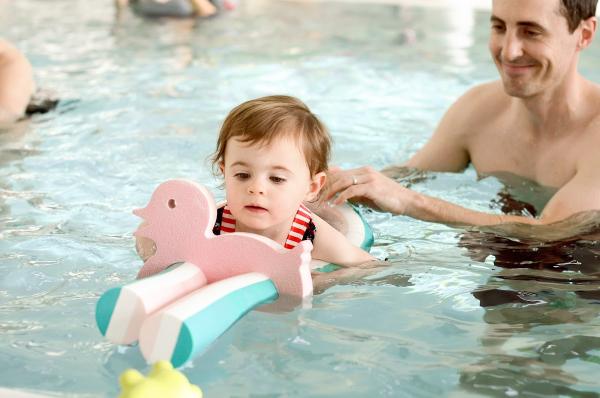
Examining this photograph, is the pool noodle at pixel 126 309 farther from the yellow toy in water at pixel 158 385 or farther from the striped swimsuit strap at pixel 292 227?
the striped swimsuit strap at pixel 292 227

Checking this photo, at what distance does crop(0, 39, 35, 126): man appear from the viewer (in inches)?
192

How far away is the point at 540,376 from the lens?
2.21 metres

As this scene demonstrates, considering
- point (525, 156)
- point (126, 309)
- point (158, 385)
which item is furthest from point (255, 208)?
point (525, 156)

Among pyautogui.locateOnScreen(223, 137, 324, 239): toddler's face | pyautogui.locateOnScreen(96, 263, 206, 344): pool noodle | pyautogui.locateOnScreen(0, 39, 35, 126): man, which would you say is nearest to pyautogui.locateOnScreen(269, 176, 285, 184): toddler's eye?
pyautogui.locateOnScreen(223, 137, 324, 239): toddler's face

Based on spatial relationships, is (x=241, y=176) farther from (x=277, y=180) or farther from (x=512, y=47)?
(x=512, y=47)

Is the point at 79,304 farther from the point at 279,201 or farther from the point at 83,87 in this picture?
the point at 83,87

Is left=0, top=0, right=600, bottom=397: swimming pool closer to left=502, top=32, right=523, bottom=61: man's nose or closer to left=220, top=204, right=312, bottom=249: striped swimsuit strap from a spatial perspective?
left=220, top=204, right=312, bottom=249: striped swimsuit strap

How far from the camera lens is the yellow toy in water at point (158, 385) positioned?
5.69 ft

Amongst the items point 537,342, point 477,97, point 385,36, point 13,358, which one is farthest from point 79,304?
point 385,36

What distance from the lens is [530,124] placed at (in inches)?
144

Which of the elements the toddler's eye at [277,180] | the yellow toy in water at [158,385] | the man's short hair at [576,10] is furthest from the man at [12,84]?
the yellow toy in water at [158,385]

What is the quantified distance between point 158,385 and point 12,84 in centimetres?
356

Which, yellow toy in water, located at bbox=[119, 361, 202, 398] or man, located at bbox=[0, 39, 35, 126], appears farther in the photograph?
man, located at bbox=[0, 39, 35, 126]

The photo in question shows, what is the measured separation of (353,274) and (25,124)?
109 inches
